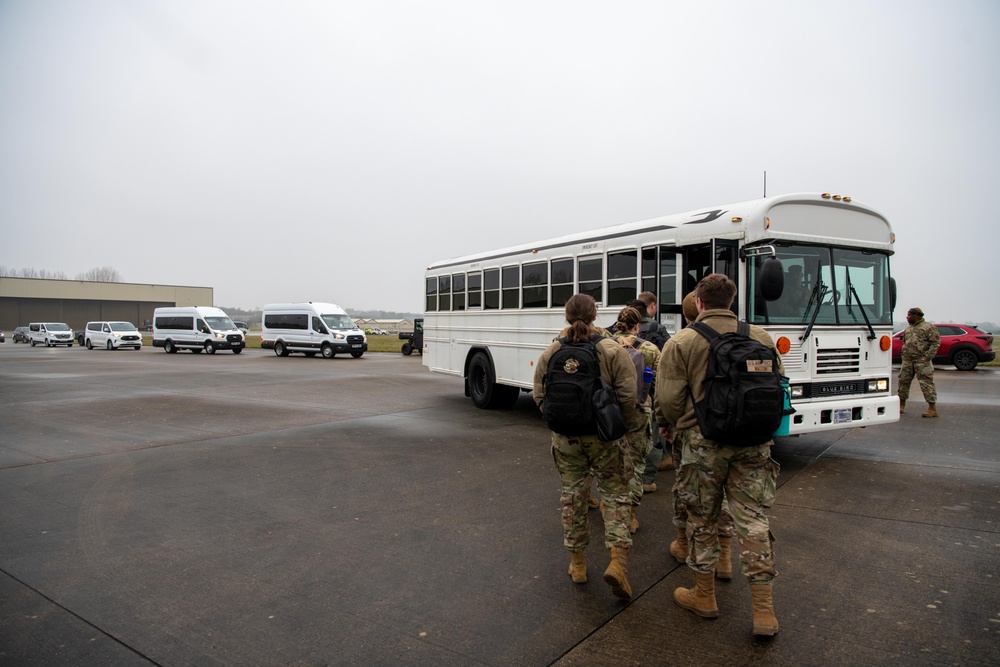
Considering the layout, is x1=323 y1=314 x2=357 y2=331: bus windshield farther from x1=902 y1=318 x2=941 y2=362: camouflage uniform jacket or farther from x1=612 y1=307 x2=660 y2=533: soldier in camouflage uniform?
x1=612 y1=307 x2=660 y2=533: soldier in camouflage uniform

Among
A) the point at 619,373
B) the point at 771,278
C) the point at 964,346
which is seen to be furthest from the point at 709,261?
the point at 964,346

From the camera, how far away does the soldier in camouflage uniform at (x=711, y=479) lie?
11.4ft

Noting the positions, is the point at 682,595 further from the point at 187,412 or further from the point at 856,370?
the point at 187,412

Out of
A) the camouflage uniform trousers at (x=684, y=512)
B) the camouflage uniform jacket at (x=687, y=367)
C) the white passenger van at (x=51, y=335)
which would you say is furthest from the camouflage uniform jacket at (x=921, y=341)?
the white passenger van at (x=51, y=335)

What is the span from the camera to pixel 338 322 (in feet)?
102

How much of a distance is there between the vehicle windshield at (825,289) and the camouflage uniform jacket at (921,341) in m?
3.59

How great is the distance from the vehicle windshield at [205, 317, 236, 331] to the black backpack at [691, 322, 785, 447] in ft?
116

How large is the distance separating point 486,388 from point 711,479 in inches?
339

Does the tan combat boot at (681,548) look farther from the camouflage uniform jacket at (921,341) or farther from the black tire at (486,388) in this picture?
the camouflage uniform jacket at (921,341)

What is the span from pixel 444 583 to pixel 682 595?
1486mm

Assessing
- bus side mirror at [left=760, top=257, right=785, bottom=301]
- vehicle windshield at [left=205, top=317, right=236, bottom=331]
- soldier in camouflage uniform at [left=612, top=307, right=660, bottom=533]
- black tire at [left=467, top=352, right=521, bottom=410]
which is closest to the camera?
soldier in camouflage uniform at [left=612, top=307, right=660, bottom=533]

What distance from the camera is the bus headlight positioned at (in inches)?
301

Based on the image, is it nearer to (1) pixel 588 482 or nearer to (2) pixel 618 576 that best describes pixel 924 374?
(1) pixel 588 482

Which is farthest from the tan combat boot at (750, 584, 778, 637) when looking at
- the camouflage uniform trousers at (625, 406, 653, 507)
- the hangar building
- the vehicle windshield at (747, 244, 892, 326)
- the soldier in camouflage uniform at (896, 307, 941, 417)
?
the hangar building
